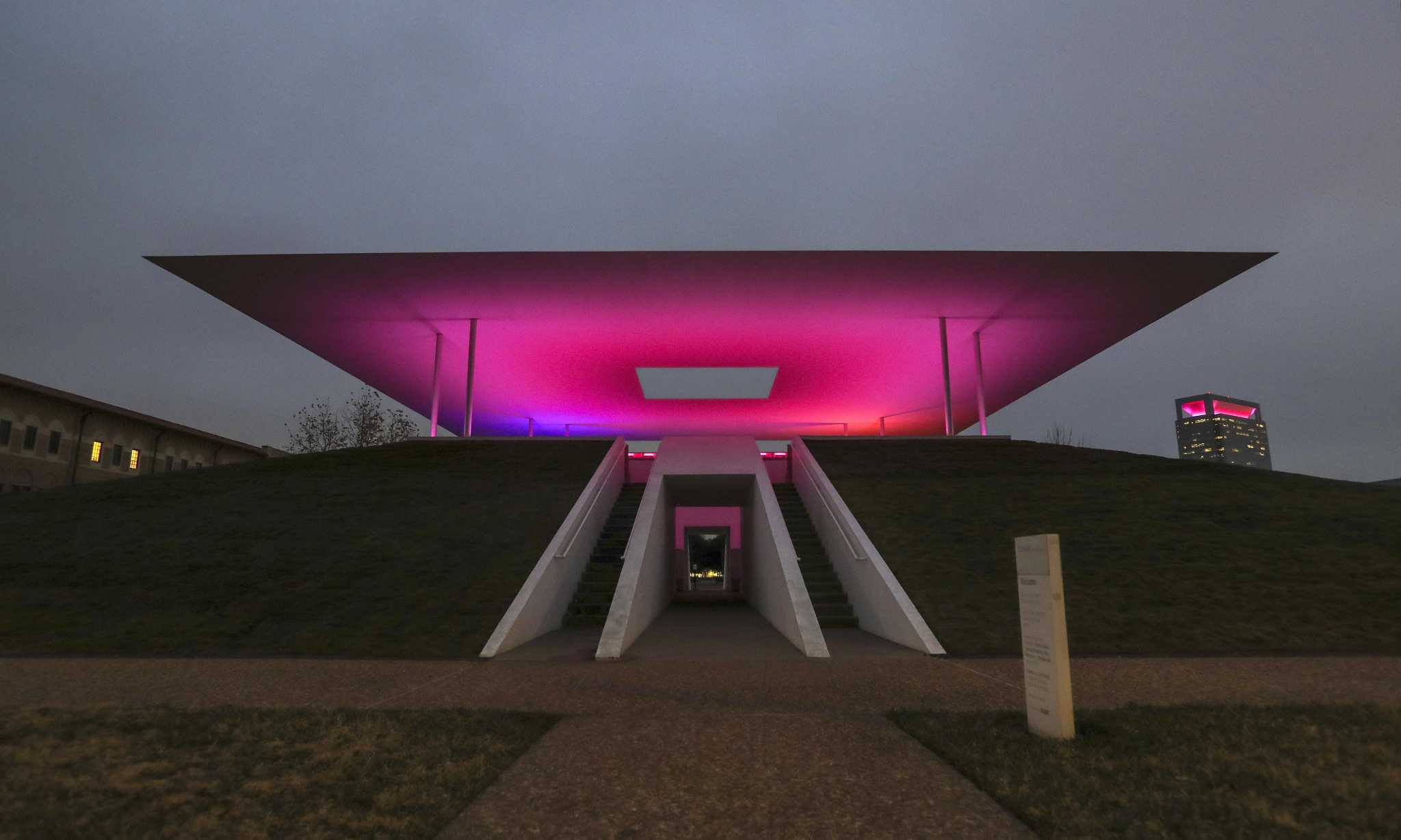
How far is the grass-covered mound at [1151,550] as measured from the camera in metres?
8.05

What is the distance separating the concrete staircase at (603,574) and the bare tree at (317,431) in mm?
38729

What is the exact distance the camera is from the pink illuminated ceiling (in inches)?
681

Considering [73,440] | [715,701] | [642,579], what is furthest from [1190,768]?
[73,440]

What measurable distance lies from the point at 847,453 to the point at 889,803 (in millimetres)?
14565

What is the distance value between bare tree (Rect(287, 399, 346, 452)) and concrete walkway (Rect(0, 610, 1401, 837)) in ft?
140

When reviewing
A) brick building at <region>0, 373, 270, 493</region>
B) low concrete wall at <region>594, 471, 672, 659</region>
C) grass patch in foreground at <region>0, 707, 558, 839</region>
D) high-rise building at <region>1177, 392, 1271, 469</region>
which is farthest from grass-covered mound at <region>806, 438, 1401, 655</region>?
high-rise building at <region>1177, 392, 1271, 469</region>

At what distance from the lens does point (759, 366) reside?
25.7m

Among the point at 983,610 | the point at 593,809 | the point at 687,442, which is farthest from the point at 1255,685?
the point at 687,442

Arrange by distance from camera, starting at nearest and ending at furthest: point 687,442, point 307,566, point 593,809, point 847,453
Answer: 1. point 593,809
2. point 307,566
3. point 687,442
4. point 847,453

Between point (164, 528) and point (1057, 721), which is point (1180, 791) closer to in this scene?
point (1057, 721)

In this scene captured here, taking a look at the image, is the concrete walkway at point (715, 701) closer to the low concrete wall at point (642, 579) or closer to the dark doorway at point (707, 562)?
the low concrete wall at point (642, 579)

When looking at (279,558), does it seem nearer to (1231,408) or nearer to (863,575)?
(863,575)

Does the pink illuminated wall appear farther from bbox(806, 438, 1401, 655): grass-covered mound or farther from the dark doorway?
bbox(806, 438, 1401, 655): grass-covered mound

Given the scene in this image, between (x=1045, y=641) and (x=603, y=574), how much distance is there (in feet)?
27.9
